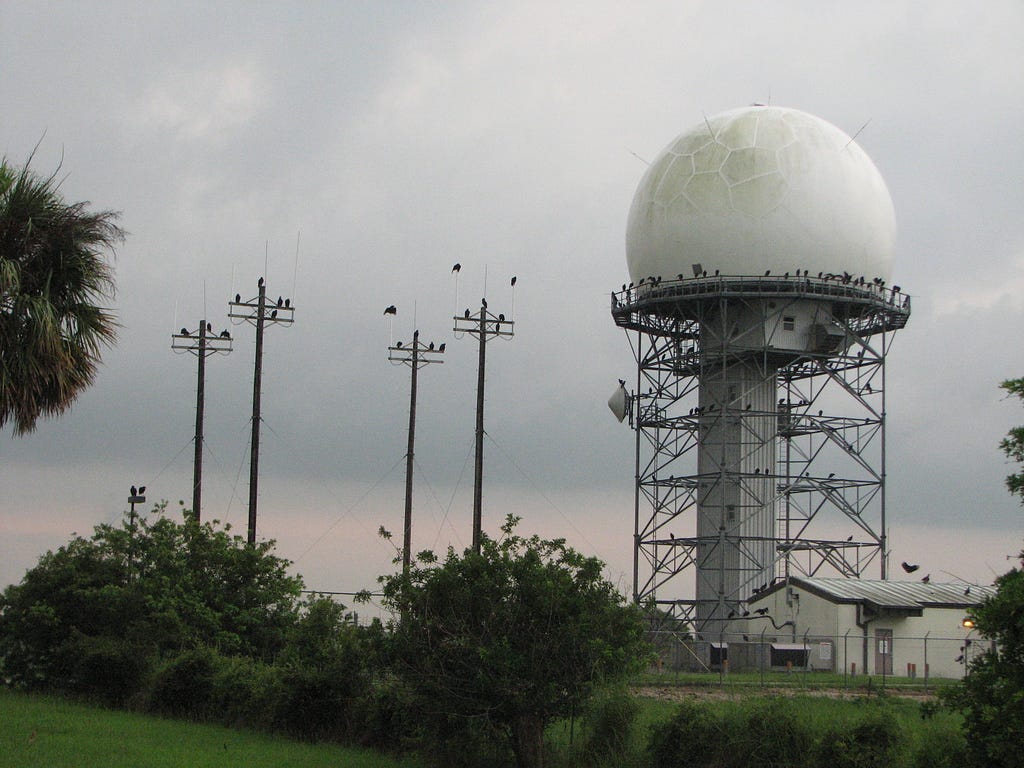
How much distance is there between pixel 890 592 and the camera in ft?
149

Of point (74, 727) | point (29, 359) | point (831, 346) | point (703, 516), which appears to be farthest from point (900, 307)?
point (29, 359)

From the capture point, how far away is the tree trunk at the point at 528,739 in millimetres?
24078

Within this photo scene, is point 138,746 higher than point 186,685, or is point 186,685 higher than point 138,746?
point 186,685

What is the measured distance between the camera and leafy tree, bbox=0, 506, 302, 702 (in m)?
34.9

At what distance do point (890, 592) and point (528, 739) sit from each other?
24.3 m

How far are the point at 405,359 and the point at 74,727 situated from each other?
24.3 m

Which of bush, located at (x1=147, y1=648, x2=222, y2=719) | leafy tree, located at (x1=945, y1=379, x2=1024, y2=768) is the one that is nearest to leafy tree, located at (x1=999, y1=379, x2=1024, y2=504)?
leafy tree, located at (x1=945, y1=379, x2=1024, y2=768)

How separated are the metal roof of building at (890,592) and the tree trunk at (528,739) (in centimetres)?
2158

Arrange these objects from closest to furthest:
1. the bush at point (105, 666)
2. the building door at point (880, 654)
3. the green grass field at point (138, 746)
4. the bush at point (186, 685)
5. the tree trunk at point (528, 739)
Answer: the tree trunk at point (528, 739), the green grass field at point (138, 746), the bush at point (186, 685), the bush at point (105, 666), the building door at point (880, 654)

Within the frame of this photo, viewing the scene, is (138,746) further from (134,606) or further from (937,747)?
(937,747)

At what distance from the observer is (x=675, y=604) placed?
171 ft

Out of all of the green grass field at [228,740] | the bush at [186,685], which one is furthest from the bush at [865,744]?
the bush at [186,685]

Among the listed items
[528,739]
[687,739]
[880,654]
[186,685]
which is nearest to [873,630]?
[880,654]

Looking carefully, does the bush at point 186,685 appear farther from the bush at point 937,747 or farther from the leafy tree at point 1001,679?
the leafy tree at point 1001,679
